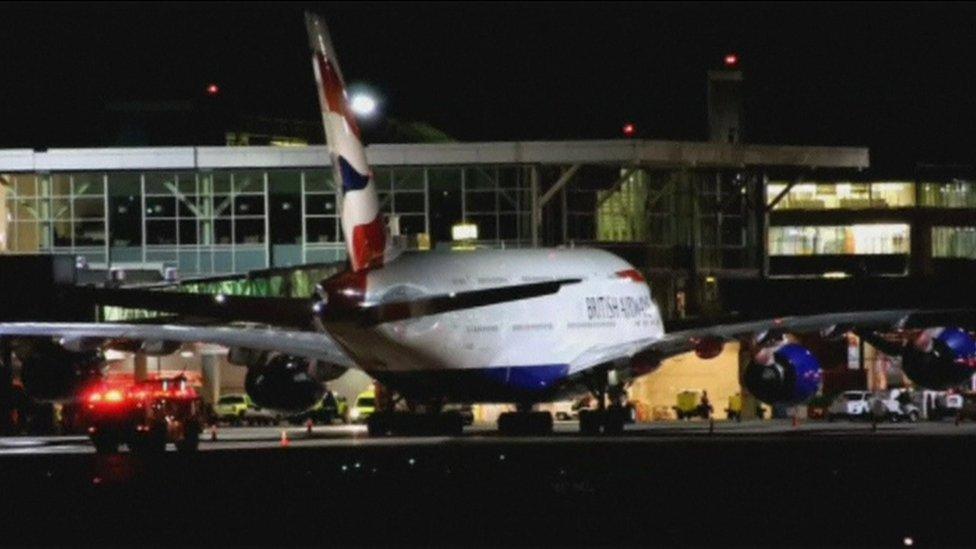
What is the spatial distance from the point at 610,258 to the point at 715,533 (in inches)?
1536

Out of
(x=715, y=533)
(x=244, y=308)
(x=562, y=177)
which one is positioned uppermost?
(x=562, y=177)

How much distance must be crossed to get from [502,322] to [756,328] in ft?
22.0

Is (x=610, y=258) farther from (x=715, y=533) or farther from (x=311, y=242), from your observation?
(x=715, y=533)

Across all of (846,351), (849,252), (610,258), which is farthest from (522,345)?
(849,252)

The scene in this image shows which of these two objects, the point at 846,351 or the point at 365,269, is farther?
the point at 846,351

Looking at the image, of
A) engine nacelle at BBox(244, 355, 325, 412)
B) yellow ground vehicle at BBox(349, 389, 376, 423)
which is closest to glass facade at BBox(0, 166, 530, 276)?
yellow ground vehicle at BBox(349, 389, 376, 423)

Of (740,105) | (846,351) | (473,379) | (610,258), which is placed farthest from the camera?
(740,105)

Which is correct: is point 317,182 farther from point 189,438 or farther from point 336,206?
point 189,438

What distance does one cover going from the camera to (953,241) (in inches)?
6403

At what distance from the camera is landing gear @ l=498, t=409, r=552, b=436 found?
6600cm

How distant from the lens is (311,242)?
91812mm

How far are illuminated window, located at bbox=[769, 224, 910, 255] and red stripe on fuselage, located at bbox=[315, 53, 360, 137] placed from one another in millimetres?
104375

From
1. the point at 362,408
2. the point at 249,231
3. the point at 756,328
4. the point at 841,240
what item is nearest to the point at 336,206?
the point at 249,231

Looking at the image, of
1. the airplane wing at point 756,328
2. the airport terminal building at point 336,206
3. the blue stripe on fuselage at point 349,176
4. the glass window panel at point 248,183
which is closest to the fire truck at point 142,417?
the blue stripe on fuselage at point 349,176
